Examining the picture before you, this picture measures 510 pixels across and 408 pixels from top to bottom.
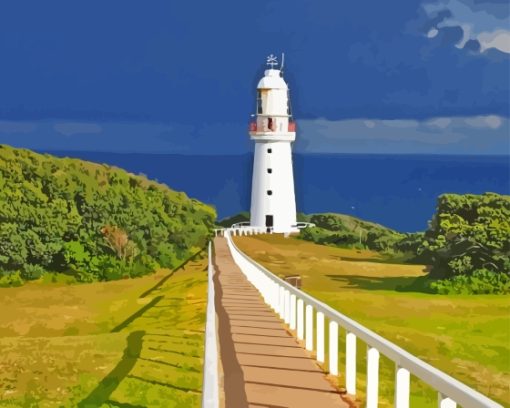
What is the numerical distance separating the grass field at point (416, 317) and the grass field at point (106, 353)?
2931 mm

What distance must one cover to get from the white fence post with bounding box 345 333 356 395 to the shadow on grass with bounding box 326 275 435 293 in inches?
1004

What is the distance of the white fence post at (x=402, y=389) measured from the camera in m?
7.57

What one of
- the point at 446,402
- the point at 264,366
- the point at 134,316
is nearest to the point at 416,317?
the point at 134,316

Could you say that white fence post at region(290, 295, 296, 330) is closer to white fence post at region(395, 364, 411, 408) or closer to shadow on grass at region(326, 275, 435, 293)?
white fence post at region(395, 364, 411, 408)

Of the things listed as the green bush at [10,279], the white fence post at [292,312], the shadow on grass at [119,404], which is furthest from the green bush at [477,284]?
the shadow on grass at [119,404]

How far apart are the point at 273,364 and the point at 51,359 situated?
18.5 feet

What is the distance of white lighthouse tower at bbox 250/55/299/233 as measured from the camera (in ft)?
220

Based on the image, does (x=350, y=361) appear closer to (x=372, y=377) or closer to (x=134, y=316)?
(x=372, y=377)

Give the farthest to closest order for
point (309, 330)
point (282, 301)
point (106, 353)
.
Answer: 1. point (282, 301)
2. point (106, 353)
3. point (309, 330)

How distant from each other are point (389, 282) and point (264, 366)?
2908 cm

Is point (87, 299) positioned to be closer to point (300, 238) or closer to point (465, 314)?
point (465, 314)

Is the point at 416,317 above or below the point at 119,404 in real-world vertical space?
above

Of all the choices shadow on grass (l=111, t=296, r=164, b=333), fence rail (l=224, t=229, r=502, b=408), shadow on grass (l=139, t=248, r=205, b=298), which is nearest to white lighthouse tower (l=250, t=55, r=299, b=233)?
shadow on grass (l=139, t=248, r=205, b=298)

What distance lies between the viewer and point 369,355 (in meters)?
8.83
